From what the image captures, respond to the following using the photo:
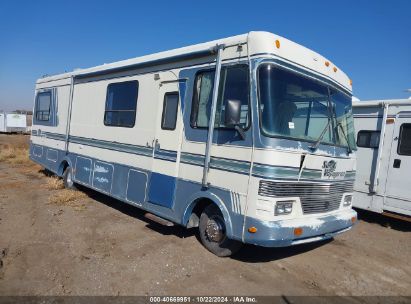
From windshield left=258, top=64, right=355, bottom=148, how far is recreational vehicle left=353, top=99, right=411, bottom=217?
2.62 m

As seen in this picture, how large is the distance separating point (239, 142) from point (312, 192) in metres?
1.21

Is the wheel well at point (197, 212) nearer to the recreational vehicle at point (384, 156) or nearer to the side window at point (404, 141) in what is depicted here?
the recreational vehicle at point (384, 156)

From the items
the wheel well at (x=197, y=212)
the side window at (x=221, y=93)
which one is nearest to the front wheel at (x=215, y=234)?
the wheel well at (x=197, y=212)

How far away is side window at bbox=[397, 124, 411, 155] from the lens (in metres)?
7.84

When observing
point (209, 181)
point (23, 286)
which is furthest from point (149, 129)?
point (23, 286)

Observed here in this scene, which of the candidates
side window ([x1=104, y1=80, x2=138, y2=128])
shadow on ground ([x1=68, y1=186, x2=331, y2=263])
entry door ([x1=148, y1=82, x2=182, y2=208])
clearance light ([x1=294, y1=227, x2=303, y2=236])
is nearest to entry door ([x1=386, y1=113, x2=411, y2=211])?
shadow on ground ([x1=68, y1=186, x2=331, y2=263])

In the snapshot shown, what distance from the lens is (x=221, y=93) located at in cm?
512

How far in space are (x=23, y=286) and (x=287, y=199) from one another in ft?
10.6

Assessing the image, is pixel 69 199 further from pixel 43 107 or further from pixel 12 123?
pixel 12 123

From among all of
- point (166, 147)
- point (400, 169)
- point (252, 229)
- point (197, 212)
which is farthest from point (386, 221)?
point (166, 147)

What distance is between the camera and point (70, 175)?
30.2 ft

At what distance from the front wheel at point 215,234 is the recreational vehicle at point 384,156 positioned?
4.42 m

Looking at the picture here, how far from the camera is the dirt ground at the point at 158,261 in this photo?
439cm

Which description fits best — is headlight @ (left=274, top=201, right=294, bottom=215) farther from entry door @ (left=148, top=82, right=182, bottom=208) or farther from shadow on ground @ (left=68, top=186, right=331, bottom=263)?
entry door @ (left=148, top=82, right=182, bottom=208)
